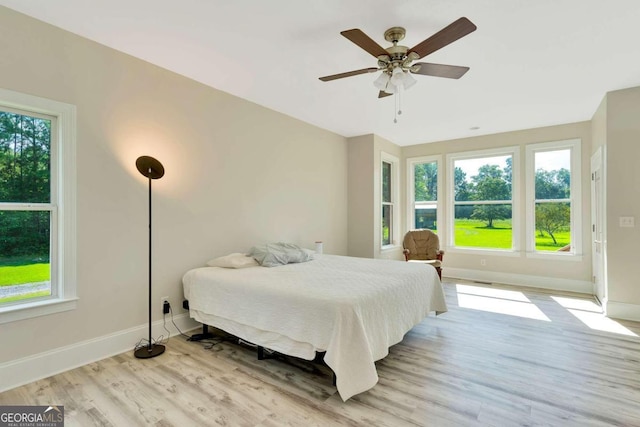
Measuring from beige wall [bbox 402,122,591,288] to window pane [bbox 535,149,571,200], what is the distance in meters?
0.21

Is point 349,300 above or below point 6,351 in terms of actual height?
above

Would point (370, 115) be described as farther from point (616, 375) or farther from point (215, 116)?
point (616, 375)

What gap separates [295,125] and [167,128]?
1.96m

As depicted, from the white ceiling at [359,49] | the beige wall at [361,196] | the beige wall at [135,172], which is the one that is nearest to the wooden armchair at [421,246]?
the beige wall at [361,196]

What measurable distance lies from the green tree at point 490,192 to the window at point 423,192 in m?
0.70

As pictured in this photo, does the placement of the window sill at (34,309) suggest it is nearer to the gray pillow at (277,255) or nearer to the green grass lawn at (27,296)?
the green grass lawn at (27,296)

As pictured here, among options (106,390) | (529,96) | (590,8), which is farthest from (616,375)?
(106,390)

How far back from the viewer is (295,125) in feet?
14.9

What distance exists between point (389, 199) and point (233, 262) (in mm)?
3862

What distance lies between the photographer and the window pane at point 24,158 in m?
2.22

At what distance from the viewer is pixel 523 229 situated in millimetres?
5191

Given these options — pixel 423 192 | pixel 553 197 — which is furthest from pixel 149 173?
pixel 553 197

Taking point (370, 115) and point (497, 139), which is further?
point (497, 139)

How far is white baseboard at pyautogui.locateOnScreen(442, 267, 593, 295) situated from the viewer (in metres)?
4.68
